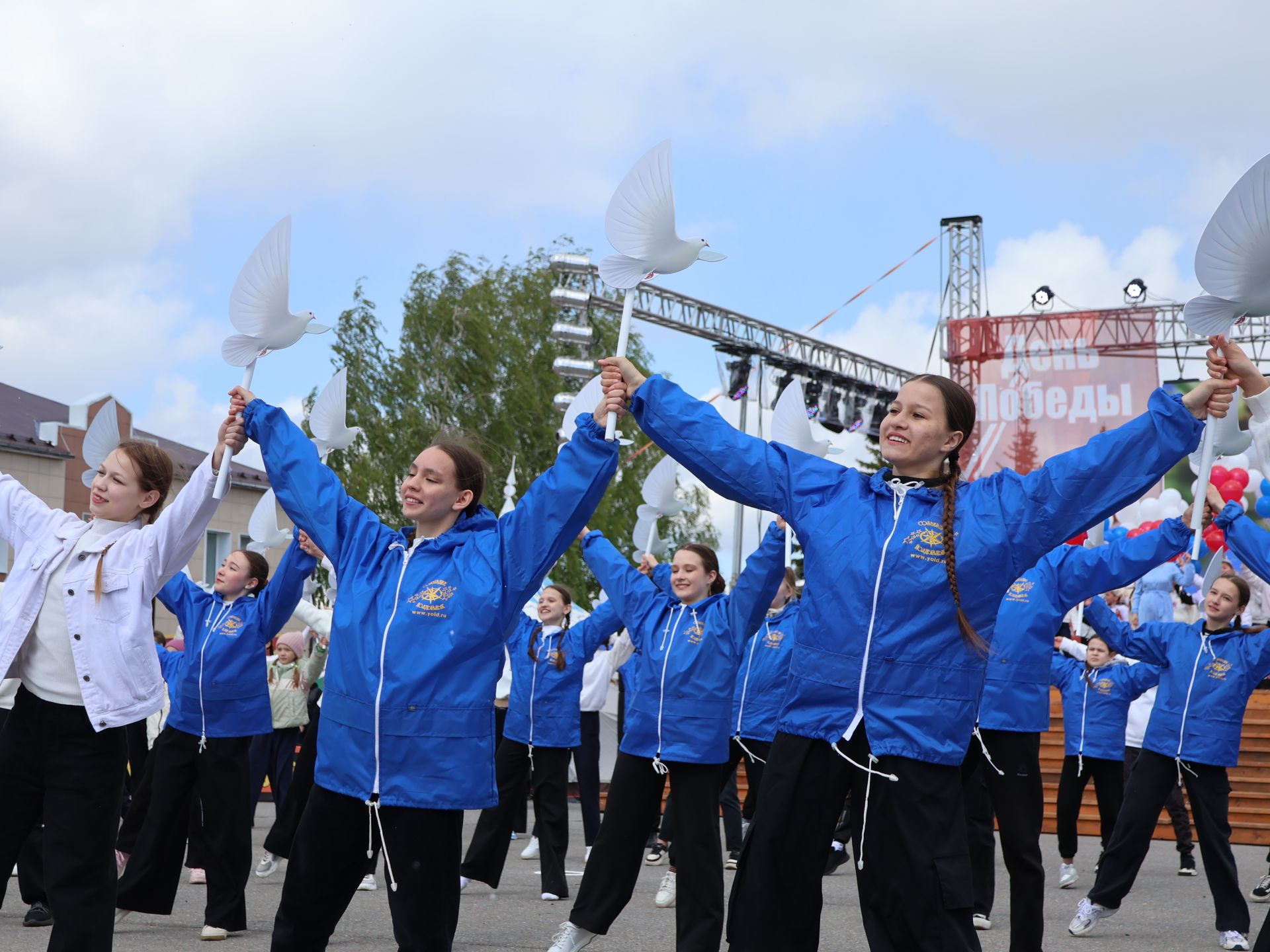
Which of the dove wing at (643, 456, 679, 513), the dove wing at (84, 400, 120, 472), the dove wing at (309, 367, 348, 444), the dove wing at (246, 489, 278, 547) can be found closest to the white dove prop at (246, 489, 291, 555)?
the dove wing at (246, 489, 278, 547)

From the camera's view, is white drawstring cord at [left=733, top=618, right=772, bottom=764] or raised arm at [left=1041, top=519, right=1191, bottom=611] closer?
raised arm at [left=1041, top=519, right=1191, bottom=611]

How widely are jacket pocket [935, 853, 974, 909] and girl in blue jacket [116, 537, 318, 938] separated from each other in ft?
12.6

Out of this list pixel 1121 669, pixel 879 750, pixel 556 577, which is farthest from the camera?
pixel 556 577

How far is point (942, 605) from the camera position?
3553 mm

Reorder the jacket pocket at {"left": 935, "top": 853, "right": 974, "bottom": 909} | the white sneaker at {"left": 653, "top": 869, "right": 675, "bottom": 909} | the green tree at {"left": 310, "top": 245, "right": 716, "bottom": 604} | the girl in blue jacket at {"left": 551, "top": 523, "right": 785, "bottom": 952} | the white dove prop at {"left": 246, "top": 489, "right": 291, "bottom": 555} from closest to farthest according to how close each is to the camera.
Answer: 1. the jacket pocket at {"left": 935, "top": 853, "right": 974, "bottom": 909}
2. the girl in blue jacket at {"left": 551, "top": 523, "right": 785, "bottom": 952}
3. the white dove prop at {"left": 246, "top": 489, "right": 291, "bottom": 555}
4. the white sneaker at {"left": 653, "top": 869, "right": 675, "bottom": 909}
5. the green tree at {"left": 310, "top": 245, "right": 716, "bottom": 604}

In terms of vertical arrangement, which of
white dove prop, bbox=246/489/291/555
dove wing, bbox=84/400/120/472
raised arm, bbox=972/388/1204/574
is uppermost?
dove wing, bbox=84/400/120/472

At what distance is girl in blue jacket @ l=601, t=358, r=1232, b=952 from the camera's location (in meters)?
3.46

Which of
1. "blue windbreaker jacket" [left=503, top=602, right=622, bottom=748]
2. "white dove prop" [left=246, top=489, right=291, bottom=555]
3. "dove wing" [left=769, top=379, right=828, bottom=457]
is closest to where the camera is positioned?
"dove wing" [left=769, top=379, right=828, bottom=457]

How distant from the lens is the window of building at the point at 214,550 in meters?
30.7

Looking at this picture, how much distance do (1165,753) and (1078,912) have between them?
99 cm

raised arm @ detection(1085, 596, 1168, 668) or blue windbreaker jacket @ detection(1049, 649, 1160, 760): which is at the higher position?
raised arm @ detection(1085, 596, 1168, 668)

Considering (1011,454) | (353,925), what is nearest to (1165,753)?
(353,925)

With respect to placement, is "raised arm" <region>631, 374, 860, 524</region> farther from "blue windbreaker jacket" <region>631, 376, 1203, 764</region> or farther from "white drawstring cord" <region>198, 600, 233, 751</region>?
"white drawstring cord" <region>198, 600, 233, 751</region>

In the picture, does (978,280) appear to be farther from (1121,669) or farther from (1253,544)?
(1253,544)
